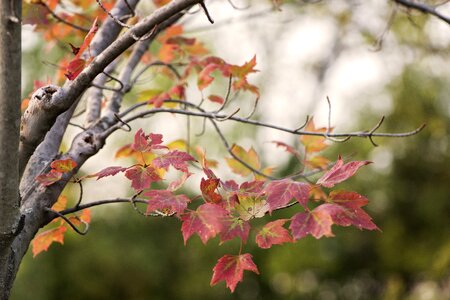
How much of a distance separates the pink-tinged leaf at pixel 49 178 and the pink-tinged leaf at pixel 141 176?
19 centimetres

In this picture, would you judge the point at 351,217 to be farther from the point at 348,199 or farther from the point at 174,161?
the point at 174,161

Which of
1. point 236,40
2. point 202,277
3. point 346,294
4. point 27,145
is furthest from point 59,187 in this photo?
point 236,40

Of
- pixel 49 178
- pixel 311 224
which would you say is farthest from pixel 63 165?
pixel 311 224

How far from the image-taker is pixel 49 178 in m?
1.17

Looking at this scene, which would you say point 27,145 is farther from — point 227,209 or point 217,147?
point 217,147

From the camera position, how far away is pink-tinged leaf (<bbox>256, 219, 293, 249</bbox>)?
1.09 meters

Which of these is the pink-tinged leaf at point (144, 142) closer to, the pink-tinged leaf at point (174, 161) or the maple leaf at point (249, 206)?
the pink-tinged leaf at point (174, 161)

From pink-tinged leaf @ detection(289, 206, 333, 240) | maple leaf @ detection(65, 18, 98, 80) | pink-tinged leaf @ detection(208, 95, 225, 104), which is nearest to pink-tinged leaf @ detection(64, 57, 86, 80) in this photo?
maple leaf @ detection(65, 18, 98, 80)

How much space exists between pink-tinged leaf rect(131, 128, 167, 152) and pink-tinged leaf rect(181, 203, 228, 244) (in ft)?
0.50

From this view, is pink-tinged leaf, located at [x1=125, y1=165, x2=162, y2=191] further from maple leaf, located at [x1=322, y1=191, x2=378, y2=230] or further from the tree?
maple leaf, located at [x1=322, y1=191, x2=378, y2=230]

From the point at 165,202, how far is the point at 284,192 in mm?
209

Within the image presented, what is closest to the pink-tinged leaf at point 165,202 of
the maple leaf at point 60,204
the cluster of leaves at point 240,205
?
the cluster of leaves at point 240,205

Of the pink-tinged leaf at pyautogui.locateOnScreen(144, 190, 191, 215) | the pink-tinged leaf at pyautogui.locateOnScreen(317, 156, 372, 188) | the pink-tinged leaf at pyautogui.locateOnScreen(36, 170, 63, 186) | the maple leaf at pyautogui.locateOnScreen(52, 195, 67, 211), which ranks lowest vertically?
the maple leaf at pyautogui.locateOnScreen(52, 195, 67, 211)

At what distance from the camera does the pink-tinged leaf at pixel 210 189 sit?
106 cm
